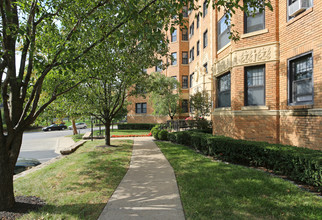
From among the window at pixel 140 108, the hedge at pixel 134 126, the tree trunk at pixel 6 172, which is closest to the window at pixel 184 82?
the window at pixel 140 108

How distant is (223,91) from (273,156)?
510cm

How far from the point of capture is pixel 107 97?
34.9 feet

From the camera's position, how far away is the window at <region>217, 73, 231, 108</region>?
9594mm

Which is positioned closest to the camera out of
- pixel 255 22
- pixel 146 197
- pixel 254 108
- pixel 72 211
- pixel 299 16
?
pixel 72 211

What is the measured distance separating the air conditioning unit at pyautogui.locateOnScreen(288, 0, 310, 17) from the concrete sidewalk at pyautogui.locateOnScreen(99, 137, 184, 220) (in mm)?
6896

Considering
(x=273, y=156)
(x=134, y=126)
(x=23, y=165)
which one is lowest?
(x=23, y=165)

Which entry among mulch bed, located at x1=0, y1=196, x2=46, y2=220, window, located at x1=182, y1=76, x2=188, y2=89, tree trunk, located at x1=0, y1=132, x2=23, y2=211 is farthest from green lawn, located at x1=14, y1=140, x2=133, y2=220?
window, located at x1=182, y1=76, x2=188, y2=89

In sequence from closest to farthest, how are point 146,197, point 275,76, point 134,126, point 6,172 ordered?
point 6,172 < point 146,197 < point 275,76 < point 134,126

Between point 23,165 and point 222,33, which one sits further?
point 222,33

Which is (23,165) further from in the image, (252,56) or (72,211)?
(252,56)

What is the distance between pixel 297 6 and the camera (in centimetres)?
658

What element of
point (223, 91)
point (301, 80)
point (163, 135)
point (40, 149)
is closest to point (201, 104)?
point (163, 135)

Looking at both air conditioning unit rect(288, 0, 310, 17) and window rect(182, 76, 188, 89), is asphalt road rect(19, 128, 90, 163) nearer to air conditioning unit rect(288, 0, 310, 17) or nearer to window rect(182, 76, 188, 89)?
air conditioning unit rect(288, 0, 310, 17)

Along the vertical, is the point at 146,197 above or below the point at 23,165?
above
